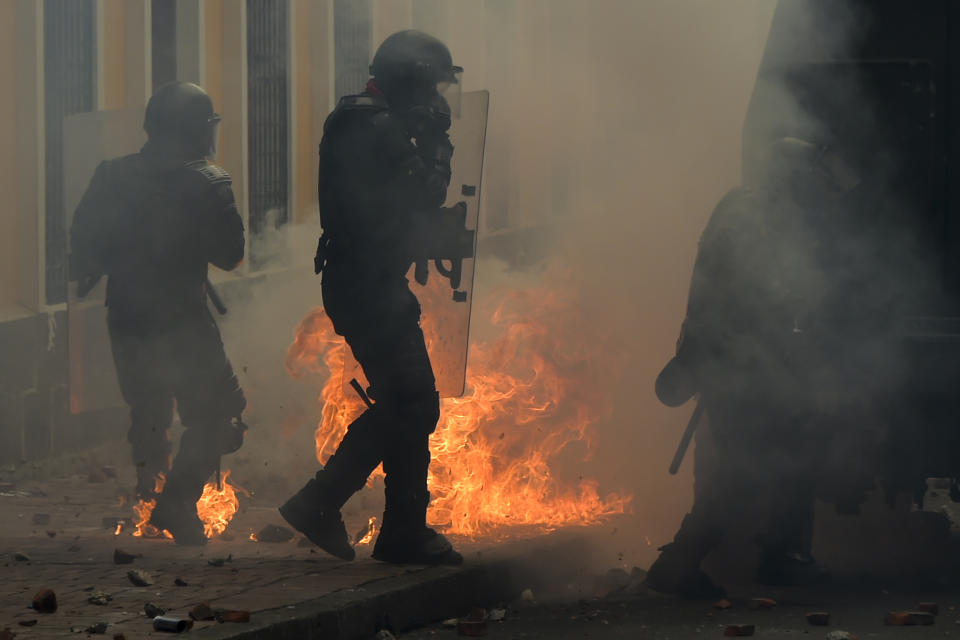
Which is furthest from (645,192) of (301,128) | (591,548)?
(591,548)

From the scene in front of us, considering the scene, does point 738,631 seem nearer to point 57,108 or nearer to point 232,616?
point 232,616

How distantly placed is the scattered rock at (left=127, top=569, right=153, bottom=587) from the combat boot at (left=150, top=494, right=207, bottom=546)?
1.10 m

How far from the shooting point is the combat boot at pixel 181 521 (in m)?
6.96

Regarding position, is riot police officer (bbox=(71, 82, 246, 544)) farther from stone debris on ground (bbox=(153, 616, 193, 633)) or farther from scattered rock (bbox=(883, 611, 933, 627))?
scattered rock (bbox=(883, 611, 933, 627))

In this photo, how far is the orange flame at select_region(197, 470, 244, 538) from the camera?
7.49 meters

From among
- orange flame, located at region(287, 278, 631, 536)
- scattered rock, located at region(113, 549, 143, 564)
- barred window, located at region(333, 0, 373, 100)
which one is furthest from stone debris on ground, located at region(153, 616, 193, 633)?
barred window, located at region(333, 0, 373, 100)

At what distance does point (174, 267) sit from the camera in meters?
7.05

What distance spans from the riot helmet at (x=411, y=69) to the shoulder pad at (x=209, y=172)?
37.7 inches

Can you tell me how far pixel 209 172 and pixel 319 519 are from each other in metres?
1.58

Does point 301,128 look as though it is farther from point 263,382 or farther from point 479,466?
point 479,466

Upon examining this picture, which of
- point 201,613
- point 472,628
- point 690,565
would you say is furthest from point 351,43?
point 201,613

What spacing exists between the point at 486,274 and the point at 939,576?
561 cm

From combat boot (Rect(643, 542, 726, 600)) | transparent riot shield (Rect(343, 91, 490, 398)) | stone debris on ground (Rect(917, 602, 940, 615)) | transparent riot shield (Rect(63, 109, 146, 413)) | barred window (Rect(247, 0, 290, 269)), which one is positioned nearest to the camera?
stone debris on ground (Rect(917, 602, 940, 615))

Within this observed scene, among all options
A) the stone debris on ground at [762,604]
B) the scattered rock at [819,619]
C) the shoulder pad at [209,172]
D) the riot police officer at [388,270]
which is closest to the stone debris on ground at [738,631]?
the scattered rock at [819,619]
